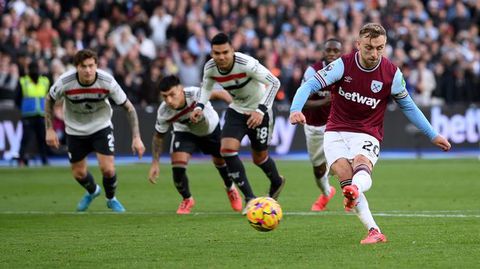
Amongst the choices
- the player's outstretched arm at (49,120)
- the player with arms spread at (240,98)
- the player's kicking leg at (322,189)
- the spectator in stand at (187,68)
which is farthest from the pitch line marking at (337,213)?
the spectator in stand at (187,68)

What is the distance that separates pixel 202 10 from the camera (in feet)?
102

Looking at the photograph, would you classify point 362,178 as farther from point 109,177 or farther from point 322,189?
point 109,177

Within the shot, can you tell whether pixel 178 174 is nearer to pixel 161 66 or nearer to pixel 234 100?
pixel 234 100

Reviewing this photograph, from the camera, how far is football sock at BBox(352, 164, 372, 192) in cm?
1053

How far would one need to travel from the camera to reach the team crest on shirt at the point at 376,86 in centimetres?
1098

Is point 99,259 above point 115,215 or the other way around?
above

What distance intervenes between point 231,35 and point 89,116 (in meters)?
15.3

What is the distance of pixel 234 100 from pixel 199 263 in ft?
18.0

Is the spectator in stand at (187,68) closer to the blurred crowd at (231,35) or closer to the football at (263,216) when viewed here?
the blurred crowd at (231,35)

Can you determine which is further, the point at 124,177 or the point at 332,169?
the point at 124,177

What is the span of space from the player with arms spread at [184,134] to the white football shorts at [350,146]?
4030mm

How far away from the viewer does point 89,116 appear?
15.5m

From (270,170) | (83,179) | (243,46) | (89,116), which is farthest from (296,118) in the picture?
(243,46)

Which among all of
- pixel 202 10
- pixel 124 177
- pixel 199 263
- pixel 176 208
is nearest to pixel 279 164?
pixel 124 177
